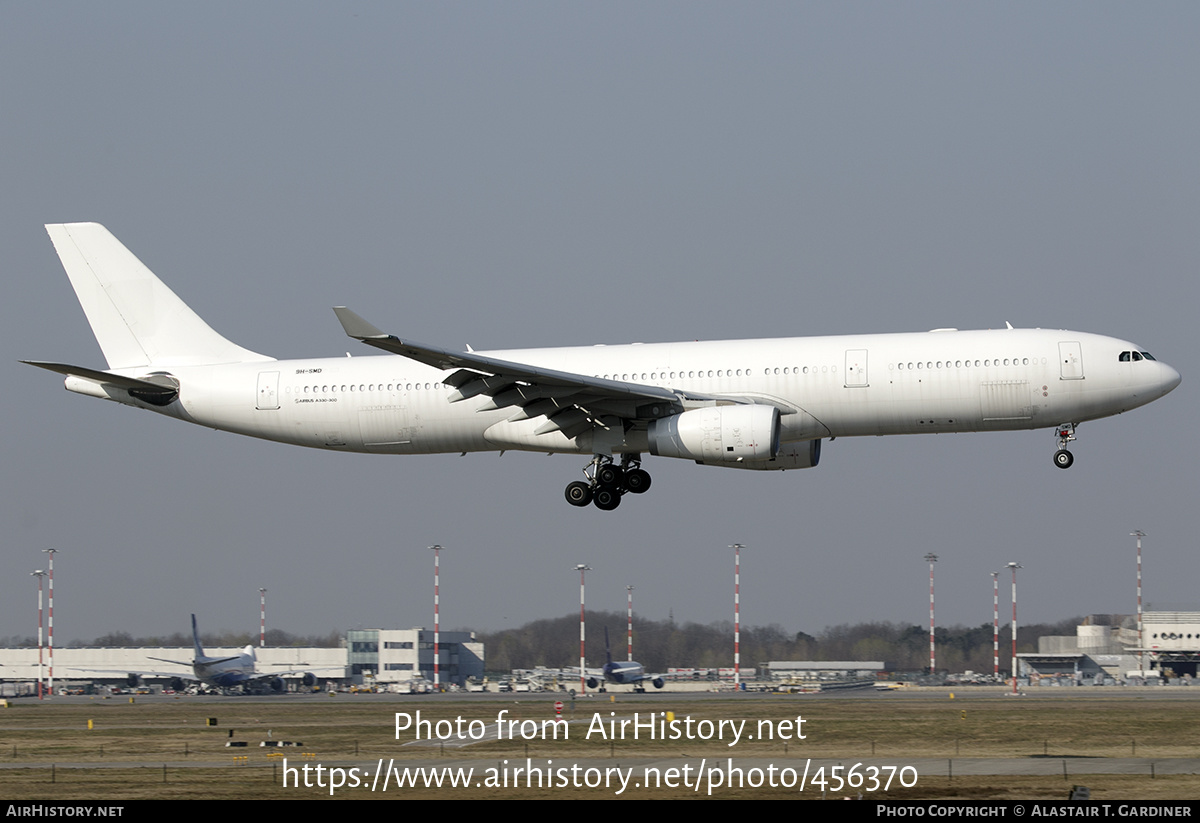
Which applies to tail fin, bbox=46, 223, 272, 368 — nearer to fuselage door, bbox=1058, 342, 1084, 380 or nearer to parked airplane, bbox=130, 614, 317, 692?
fuselage door, bbox=1058, 342, 1084, 380

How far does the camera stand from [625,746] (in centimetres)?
3634

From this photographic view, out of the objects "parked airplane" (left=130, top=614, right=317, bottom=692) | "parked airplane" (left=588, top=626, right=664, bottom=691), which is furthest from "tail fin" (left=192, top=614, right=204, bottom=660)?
A: "parked airplane" (left=588, top=626, right=664, bottom=691)

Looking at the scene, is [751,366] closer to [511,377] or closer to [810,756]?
[511,377]

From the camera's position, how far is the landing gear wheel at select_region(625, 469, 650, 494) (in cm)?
4128

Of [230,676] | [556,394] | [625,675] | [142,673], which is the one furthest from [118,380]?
[142,673]

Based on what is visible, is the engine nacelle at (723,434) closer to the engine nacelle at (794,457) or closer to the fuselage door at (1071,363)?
the engine nacelle at (794,457)

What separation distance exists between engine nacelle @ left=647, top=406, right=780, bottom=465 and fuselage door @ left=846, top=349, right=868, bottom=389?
2111 millimetres

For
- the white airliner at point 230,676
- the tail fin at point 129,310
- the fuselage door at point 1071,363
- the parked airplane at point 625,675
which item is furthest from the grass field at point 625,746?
the parked airplane at point 625,675

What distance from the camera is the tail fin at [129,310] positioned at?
149 ft

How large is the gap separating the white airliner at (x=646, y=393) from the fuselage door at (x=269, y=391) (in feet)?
0.15

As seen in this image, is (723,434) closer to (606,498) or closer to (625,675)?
(606,498)

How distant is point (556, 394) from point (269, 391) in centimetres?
1001
